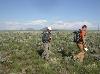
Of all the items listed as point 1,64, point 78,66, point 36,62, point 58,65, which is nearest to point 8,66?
point 1,64

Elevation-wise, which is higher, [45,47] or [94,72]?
[45,47]

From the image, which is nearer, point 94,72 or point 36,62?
point 94,72

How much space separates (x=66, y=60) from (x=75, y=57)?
66 cm

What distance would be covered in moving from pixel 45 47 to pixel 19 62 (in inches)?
89.5

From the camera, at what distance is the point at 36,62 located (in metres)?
16.9

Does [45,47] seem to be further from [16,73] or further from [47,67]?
[16,73]

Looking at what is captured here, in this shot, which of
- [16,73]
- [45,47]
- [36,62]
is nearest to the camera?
[16,73]

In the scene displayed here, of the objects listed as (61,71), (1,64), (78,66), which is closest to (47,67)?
(61,71)

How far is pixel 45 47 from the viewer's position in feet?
60.2

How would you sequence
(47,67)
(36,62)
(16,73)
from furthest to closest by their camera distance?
(36,62), (47,67), (16,73)

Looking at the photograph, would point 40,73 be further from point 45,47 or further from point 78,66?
point 45,47

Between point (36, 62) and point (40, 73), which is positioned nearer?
point (40, 73)

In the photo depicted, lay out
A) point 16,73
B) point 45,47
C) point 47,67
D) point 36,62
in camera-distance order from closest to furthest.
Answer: point 16,73 → point 47,67 → point 36,62 → point 45,47

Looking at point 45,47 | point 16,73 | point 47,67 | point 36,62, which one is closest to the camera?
point 16,73
